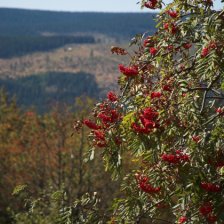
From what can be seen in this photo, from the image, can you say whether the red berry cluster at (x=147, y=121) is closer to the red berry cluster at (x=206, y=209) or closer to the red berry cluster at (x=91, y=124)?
the red berry cluster at (x=91, y=124)

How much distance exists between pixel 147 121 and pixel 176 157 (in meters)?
0.50

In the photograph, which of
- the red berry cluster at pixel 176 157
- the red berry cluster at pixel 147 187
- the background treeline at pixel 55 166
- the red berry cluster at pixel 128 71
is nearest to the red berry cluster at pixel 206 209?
the red berry cluster at pixel 176 157

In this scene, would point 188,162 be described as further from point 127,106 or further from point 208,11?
point 208,11

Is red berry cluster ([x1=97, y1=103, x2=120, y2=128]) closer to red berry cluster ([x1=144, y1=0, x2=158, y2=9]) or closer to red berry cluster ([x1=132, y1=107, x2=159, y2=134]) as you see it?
red berry cluster ([x1=132, y1=107, x2=159, y2=134])

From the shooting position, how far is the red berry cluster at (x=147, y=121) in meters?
5.31

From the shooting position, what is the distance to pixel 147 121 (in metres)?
5.32

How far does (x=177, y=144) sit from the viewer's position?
5.77 metres

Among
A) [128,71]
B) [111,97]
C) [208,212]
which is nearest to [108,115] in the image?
[111,97]

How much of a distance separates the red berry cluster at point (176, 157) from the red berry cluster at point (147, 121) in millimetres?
324

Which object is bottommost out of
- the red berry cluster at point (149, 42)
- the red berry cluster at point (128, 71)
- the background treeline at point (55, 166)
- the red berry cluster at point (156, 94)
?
the background treeline at point (55, 166)

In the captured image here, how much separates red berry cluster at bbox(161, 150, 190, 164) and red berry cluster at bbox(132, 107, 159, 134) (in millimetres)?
324

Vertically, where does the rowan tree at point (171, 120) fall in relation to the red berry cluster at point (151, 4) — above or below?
below

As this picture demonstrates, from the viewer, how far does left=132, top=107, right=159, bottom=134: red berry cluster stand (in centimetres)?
531

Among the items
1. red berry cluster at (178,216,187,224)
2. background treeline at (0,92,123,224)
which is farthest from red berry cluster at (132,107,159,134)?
background treeline at (0,92,123,224)
